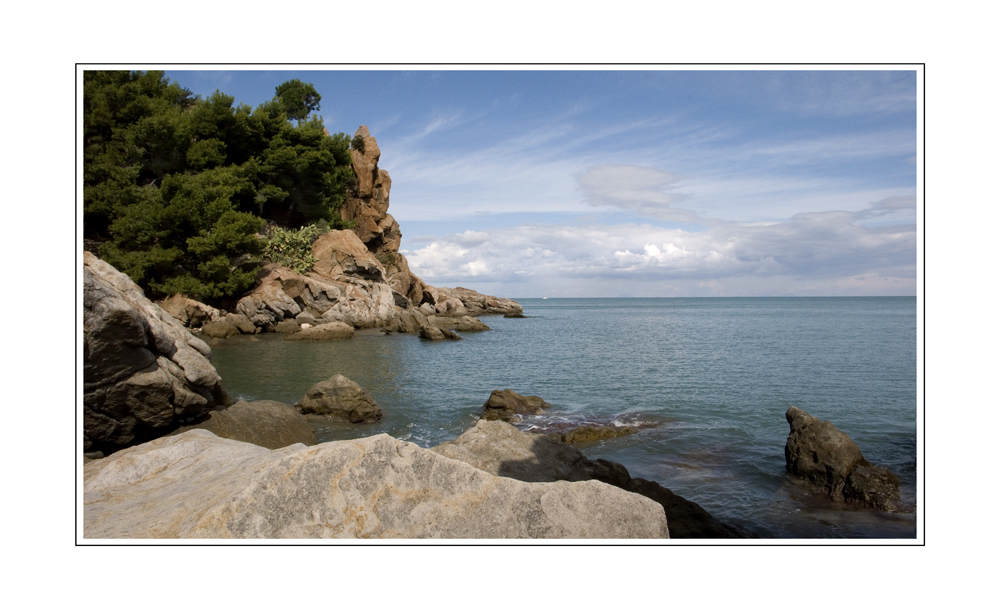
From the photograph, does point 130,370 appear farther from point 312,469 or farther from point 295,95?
point 295,95

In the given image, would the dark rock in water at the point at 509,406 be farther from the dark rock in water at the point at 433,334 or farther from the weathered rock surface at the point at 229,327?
the weathered rock surface at the point at 229,327

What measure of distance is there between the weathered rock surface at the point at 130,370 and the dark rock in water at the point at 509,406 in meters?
8.55

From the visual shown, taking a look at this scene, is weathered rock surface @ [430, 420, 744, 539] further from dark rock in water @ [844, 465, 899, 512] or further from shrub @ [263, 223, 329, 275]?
shrub @ [263, 223, 329, 275]

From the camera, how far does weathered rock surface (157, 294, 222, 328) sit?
32.7 meters

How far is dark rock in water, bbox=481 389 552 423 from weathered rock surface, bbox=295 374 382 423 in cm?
348

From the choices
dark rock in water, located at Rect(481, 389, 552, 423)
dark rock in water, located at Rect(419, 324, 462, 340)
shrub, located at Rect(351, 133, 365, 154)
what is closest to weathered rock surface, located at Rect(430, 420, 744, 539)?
dark rock in water, located at Rect(481, 389, 552, 423)

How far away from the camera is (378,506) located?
3844mm

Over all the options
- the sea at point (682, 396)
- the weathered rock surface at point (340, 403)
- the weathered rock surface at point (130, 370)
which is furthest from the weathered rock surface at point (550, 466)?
the weathered rock surface at point (340, 403)

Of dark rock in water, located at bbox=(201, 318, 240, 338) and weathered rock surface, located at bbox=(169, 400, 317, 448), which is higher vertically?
dark rock in water, located at bbox=(201, 318, 240, 338)

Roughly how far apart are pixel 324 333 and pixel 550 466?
29.8 metres

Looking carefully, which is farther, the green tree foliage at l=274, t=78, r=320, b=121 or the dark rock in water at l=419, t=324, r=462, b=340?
the green tree foliage at l=274, t=78, r=320, b=121

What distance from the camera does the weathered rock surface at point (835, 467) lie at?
10.1m

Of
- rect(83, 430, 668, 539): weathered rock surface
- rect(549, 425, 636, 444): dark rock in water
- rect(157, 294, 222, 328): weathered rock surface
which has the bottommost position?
rect(549, 425, 636, 444): dark rock in water
